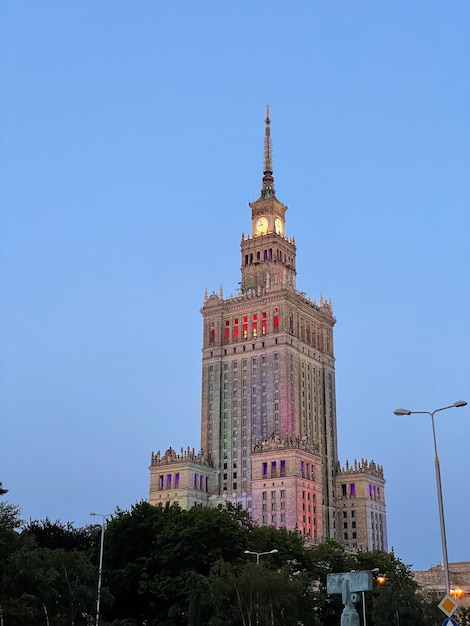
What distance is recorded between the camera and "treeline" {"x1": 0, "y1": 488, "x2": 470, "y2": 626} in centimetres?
6197

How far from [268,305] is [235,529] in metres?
109

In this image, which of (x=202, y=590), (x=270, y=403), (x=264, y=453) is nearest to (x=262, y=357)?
(x=270, y=403)

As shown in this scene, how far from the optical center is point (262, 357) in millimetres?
191500

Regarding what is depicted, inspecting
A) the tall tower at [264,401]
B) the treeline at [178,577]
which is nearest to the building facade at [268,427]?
the tall tower at [264,401]

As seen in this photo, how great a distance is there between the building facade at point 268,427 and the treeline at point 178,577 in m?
64.5

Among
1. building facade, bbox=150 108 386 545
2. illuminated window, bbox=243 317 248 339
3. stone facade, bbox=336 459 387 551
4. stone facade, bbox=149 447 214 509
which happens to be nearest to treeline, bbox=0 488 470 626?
building facade, bbox=150 108 386 545

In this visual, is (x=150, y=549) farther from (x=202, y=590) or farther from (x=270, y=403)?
(x=270, y=403)

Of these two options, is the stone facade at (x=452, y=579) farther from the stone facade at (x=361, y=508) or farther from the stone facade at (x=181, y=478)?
the stone facade at (x=181, y=478)

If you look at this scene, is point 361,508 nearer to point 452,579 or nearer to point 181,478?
point 181,478

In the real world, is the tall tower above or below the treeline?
above

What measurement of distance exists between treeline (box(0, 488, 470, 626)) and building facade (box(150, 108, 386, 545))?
64.5 m

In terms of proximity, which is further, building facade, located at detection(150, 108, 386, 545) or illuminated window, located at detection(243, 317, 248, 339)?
illuminated window, located at detection(243, 317, 248, 339)

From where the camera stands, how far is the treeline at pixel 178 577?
62.0 metres

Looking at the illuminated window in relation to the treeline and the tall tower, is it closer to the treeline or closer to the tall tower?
the tall tower
